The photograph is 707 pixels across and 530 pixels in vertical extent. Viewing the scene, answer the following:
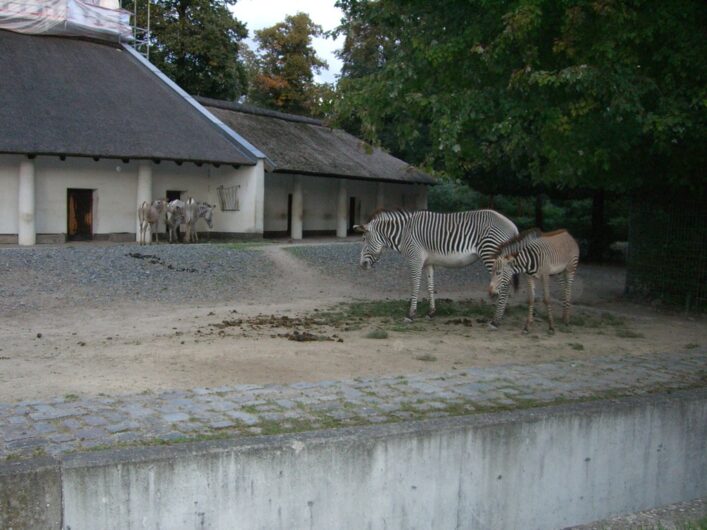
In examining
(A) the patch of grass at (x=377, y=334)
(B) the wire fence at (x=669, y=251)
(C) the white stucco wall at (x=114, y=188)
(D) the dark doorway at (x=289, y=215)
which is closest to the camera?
(A) the patch of grass at (x=377, y=334)

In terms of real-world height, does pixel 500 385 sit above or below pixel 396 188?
below

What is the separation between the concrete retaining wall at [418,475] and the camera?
167 inches

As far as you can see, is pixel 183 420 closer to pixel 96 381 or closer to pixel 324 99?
pixel 96 381

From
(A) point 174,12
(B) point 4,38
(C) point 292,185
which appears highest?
(A) point 174,12

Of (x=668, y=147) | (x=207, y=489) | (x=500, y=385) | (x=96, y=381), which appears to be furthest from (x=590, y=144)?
(x=207, y=489)

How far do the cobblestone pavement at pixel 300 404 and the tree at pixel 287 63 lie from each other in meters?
37.1

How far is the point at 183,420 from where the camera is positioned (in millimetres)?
5582

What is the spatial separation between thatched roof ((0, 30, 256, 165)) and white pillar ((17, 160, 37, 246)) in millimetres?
1041

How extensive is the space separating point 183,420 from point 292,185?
2539 centimetres

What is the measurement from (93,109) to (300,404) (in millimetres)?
20682

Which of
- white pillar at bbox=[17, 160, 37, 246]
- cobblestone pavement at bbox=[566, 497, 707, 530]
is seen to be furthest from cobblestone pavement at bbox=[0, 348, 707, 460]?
white pillar at bbox=[17, 160, 37, 246]

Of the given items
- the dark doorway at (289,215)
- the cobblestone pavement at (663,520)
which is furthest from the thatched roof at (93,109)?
the cobblestone pavement at (663,520)

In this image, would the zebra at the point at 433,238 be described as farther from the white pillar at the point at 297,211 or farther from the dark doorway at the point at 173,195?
the white pillar at the point at 297,211

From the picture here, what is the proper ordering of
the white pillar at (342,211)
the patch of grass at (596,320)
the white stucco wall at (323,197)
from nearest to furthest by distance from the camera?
the patch of grass at (596,320)
the white stucco wall at (323,197)
the white pillar at (342,211)
